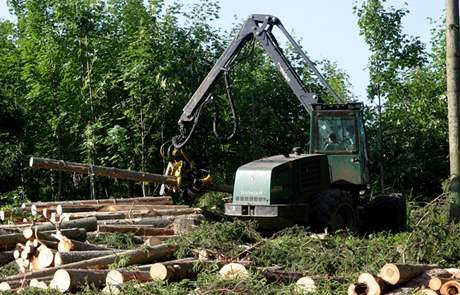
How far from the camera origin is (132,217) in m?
14.3

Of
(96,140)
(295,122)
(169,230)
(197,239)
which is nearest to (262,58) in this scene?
(295,122)

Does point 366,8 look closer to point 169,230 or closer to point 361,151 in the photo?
point 361,151

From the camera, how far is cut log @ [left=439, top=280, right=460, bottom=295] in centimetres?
739

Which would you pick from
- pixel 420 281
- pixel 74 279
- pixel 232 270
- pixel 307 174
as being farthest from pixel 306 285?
pixel 307 174

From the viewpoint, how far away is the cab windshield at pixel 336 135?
14445 mm

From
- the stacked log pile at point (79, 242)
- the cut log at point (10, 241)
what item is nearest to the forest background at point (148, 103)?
the stacked log pile at point (79, 242)

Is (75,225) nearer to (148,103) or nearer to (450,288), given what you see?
(450,288)

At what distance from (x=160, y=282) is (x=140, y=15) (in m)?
15.6

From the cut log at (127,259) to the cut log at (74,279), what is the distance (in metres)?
0.65

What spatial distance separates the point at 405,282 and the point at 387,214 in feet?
23.7

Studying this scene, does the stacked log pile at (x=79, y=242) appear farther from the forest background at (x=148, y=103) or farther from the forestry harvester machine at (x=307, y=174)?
the forest background at (x=148, y=103)

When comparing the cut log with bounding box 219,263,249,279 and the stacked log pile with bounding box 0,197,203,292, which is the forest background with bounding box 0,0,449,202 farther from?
the cut log with bounding box 219,263,249,279

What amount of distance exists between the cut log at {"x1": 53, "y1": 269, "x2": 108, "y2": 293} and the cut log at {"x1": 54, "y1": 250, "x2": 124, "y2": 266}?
3.38 feet

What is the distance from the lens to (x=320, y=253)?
31.0ft
